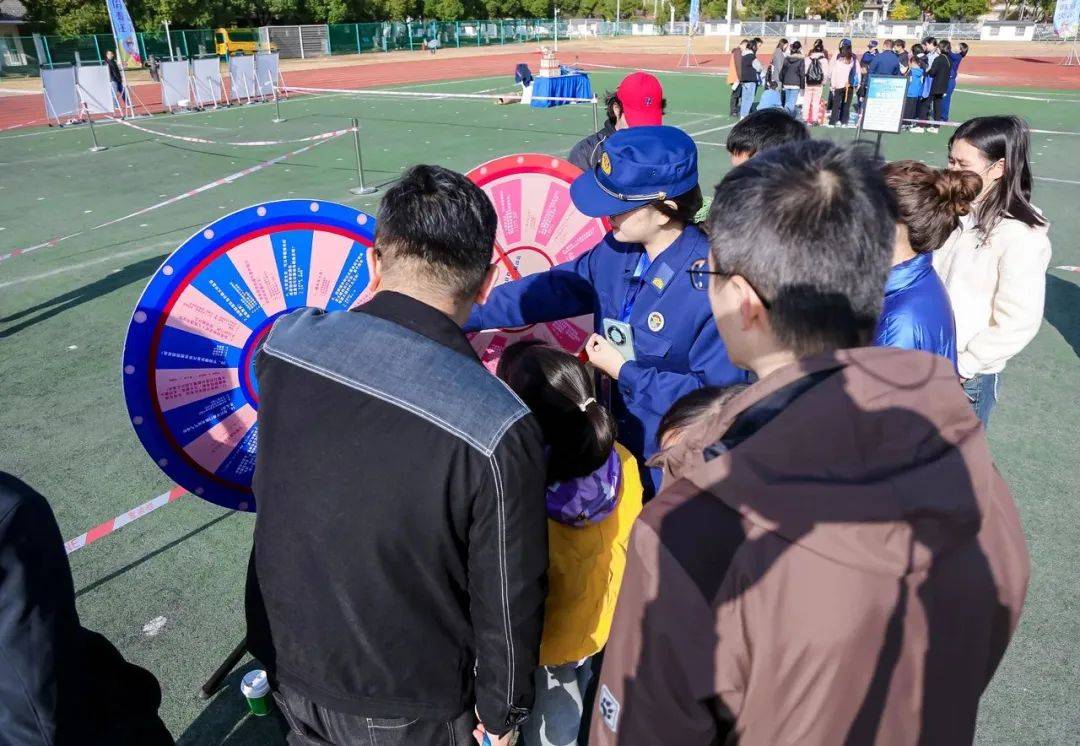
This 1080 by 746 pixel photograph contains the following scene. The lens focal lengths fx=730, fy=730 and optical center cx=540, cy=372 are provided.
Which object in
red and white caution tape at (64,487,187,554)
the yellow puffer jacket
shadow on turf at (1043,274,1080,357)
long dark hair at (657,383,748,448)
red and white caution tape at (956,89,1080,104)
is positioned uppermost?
long dark hair at (657,383,748,448)

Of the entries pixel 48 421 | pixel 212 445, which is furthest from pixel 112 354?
pixel 212 445

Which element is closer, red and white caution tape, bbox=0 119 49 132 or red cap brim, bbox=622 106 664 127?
red cap brim, bbox=622 106 664 127

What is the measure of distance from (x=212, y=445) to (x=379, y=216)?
44.6 inches

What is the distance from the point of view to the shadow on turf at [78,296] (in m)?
6.39

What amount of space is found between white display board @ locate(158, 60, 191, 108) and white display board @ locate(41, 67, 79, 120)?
7.73ft

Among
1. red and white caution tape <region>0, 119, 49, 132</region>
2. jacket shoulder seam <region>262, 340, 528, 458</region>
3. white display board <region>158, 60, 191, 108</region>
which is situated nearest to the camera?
jacket shoulder seam <region>262, 340, 528, 458</region>

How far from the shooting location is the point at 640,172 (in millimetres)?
2324

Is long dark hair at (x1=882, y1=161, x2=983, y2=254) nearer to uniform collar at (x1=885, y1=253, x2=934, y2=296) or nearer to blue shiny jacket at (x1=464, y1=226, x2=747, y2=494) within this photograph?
uniform collar at (x1=885, y1=253, x2=934, y2=296)

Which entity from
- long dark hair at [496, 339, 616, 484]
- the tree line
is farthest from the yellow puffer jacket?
the tree line

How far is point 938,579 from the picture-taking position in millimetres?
1014

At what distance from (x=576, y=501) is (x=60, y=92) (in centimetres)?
2077

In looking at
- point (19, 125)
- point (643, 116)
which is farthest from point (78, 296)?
point (19, 125)

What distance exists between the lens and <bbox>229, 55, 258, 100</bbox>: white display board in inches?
850

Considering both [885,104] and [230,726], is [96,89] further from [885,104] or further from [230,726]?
[230,726]
